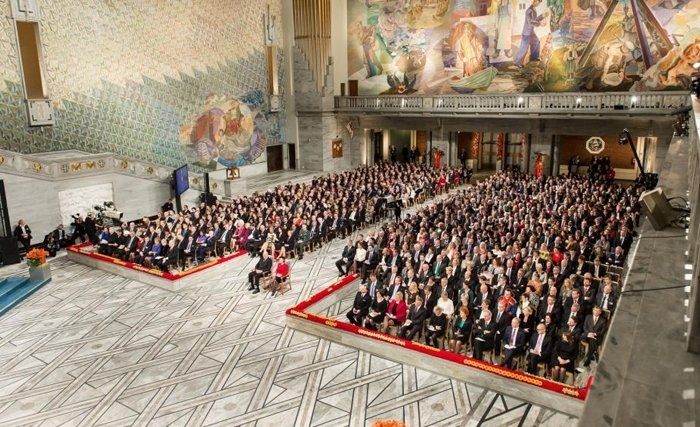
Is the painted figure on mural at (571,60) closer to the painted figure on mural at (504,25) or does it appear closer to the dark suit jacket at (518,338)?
the painted figure on mural at (504,25)

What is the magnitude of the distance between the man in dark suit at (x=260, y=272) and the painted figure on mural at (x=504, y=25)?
18.7 meters

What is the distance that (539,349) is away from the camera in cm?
788

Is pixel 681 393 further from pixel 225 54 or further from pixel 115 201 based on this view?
pixel 225 54

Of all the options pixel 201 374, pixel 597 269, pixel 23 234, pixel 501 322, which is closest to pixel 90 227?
pixel 23 234

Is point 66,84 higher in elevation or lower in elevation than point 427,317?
higher

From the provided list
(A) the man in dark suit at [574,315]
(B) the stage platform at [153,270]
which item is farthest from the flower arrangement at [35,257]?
(A) the man in dark suit at [574,315]

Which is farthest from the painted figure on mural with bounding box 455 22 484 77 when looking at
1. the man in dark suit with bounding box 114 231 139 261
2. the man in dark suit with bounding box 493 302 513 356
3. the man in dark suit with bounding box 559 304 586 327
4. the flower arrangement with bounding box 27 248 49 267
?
the flower arrangement with bounding box 27 248 49 267

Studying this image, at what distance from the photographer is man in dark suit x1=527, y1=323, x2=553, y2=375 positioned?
7.82 metres

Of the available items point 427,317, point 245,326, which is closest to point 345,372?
point 427,317

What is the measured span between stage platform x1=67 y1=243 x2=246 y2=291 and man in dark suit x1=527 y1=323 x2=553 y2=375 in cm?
834

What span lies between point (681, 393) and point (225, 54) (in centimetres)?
2428

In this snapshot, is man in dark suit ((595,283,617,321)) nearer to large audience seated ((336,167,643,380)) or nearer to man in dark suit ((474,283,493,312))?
large audience seated ((336,167,643,380))

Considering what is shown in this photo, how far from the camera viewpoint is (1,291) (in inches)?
473

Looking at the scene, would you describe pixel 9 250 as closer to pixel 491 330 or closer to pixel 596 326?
pixel 491 330
